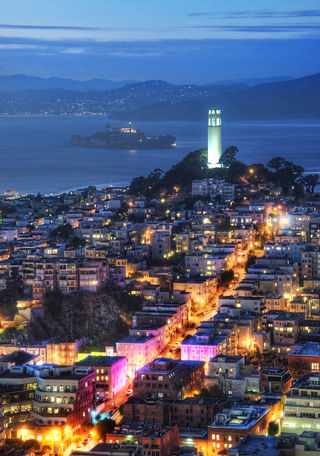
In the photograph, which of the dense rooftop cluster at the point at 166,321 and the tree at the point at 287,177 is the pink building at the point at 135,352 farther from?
the tree at the point at 287,177

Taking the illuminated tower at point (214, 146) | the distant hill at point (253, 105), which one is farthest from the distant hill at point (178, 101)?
the illuminated tower at point (214, 146)

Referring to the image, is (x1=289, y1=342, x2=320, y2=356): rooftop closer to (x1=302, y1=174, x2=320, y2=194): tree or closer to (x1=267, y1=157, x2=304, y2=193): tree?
(x1=267, y1=157, x2=304, y2=193): tree

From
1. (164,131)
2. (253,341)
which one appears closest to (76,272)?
(253,341)

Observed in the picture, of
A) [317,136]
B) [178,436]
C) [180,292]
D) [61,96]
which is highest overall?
[61,96]

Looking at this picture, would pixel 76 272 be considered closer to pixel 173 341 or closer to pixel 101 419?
pixel 173 341

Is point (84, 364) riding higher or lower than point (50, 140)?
lower

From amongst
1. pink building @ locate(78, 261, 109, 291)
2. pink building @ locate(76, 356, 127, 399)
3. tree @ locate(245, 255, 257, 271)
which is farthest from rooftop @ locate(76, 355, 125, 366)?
tree @ locate(245, 255, 257, 271)
